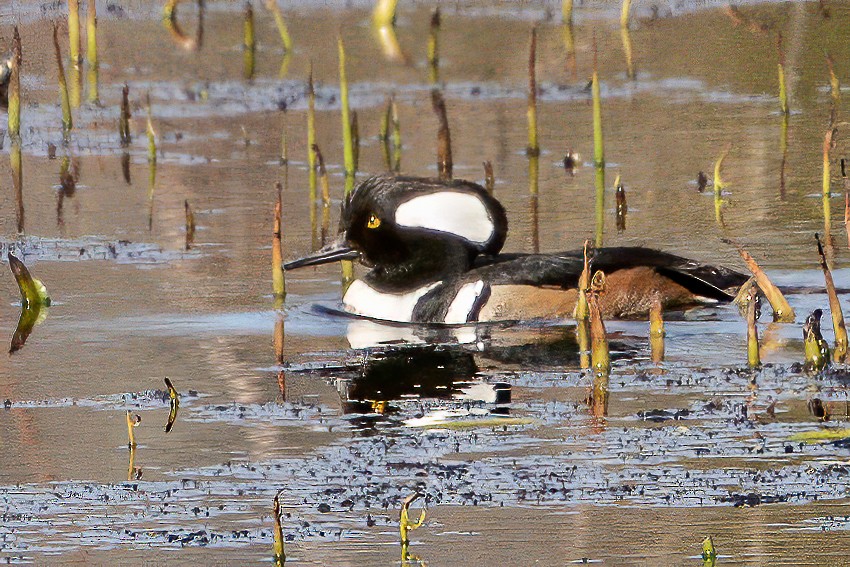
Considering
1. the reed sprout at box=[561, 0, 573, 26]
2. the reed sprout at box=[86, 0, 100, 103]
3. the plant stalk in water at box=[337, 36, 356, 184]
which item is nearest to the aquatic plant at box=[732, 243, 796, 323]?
the plant stalk in water at box=[337, 36, 356, 184]

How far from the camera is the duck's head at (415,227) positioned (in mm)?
9414

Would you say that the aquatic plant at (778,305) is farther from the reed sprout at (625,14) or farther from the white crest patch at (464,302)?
the reed sprout at (625,14)

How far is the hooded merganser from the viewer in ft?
29.5

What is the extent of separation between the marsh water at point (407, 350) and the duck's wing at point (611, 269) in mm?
211

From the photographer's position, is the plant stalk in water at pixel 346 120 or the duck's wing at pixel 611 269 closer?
the duck's wing at pixel 611 269

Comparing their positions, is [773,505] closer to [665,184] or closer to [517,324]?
[517,324]

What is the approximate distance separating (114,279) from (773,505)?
17.6ft

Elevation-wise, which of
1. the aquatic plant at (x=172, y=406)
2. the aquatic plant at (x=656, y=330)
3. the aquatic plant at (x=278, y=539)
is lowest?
the aquatic plant at (x=278, y=539)

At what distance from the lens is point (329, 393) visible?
24.5 ft

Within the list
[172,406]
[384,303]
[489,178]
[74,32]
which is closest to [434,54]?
[74,32]

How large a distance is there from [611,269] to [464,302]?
0.77m

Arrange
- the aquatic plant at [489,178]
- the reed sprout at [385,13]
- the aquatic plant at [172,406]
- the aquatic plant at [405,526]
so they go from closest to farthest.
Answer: the aquatic plant at [405,526] → the aquatic plant at [172,406] → the aquatic plant at [489,178] → the reed sprout at [385,13]

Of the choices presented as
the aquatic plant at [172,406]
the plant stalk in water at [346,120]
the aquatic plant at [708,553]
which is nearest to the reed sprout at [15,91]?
the plant stalk in water at [346,120]

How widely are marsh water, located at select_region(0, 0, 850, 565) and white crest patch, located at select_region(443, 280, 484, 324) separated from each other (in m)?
0.27
